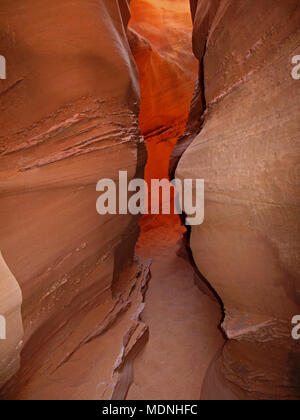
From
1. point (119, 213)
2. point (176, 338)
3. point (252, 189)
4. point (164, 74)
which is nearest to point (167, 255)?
point (176, 338)

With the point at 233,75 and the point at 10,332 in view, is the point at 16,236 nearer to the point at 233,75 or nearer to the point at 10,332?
the point at 10,332

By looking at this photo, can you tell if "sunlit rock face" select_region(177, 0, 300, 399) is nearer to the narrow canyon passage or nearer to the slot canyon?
the slot canyon

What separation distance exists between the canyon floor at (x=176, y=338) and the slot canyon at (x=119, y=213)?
22 millimetres

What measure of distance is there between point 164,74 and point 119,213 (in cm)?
685

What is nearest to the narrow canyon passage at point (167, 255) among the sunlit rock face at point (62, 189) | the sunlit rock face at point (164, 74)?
the sunlit rock face at point (164, 74)

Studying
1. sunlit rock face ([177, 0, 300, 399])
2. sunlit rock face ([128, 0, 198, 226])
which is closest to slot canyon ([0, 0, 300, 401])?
sunlit rock face ([177, 0, 300, 399])

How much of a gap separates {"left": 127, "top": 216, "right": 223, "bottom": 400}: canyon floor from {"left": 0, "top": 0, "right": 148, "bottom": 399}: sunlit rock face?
0.99 ft

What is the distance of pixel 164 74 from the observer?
8016 millimetres

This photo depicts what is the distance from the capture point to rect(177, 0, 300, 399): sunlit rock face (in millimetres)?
1755

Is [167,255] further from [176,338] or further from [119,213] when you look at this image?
[119,213]

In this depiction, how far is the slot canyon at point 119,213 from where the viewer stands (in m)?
1.88

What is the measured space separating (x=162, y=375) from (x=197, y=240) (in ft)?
5.54
